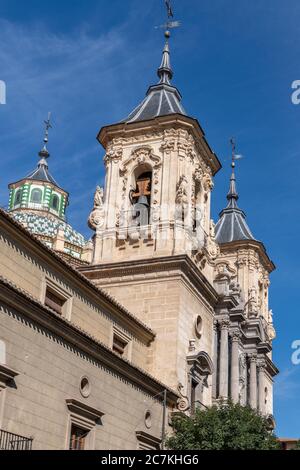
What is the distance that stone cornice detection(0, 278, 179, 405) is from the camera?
720 inches

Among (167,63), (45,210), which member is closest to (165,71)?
(167,63)

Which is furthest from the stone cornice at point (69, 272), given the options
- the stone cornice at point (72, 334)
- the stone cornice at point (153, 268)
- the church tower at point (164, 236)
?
the stone cornice at point (72, 334)

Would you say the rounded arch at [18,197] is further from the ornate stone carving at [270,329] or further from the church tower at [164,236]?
the church tower at [164,236]

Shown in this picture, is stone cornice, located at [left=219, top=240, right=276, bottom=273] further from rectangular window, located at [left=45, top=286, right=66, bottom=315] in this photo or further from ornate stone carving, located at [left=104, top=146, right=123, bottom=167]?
rectangular window, located at [left=45, top=286, right=66, bottom=315]

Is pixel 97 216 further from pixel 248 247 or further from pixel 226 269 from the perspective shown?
pixel 248 247

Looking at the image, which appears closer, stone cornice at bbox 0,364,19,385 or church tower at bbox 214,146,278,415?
stone cornice at bbox 0,364,19,385

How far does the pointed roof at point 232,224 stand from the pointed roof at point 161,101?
1483cm

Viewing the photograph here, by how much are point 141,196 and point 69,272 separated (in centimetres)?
810

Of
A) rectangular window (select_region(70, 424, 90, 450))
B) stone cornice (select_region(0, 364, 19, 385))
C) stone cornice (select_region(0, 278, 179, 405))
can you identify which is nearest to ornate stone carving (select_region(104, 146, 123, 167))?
stone cornice (select_region(0, 278, 179, 405))

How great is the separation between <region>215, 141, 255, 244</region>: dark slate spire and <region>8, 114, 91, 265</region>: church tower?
8414mm

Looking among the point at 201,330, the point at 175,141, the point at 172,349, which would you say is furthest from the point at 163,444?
the point at 175,141

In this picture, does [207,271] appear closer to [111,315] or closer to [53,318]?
[111,315]
